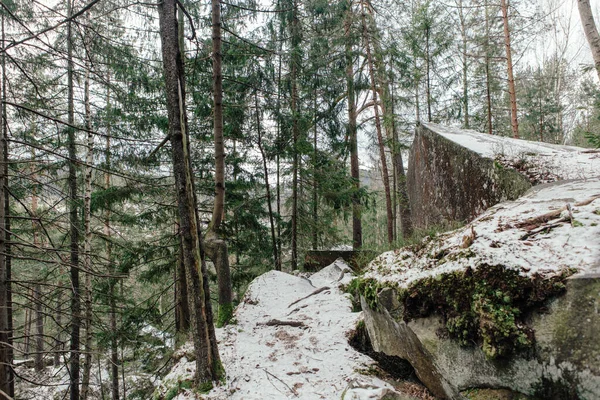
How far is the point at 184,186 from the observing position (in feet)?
10.5

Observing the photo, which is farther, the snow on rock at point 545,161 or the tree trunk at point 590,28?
the tree trunk at point 590,28

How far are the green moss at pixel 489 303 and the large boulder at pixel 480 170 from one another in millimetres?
1688

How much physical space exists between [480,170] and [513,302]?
7.62 feet

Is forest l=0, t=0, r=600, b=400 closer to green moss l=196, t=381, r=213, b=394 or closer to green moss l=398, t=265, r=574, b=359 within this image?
green moss l=196, t=381, r=213, b=394

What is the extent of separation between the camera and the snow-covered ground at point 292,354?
303 centimetres

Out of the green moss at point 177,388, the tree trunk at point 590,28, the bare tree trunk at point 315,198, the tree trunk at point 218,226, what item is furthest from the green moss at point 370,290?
the tree trunk at point 590,28

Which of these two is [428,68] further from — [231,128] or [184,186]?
[184,186]

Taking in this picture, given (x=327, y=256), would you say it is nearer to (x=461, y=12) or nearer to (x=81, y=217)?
(x=81, y=217)

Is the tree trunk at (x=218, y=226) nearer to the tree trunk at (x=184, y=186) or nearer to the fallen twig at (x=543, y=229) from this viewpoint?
the tree trunk at (x=184, y=186)

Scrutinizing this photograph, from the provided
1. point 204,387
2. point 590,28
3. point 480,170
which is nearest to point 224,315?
point 204,387

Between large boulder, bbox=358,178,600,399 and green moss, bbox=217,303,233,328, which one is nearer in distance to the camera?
large boulder, bbox=358,178,600,399

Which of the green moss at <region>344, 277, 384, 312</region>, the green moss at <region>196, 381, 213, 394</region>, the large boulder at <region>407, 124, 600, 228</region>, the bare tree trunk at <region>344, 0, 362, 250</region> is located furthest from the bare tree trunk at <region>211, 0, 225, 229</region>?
the bare tree trunk at <region>344, 0, 362, 250</region>

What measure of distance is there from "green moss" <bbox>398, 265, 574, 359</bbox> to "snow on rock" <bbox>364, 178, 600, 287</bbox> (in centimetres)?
6

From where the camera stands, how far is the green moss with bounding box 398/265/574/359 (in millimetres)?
1724
